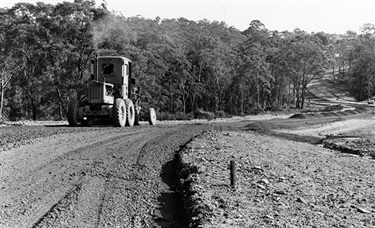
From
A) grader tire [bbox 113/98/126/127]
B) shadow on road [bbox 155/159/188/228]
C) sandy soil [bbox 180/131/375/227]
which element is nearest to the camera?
sandy soil [bbox 180/131/375/227]

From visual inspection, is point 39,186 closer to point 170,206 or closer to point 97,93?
point 170,206

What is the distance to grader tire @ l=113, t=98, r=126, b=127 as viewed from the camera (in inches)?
826

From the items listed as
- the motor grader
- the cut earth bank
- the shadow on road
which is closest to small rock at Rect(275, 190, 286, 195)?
the cut earth bank

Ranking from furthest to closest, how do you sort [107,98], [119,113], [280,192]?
[107,98] → [119,113] → [280,192]

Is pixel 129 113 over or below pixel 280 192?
over

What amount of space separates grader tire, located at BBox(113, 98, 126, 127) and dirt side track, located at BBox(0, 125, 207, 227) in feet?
19.5

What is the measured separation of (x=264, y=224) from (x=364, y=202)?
272 centimetres

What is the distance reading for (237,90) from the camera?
64.1 metres

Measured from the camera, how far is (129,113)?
2258cm

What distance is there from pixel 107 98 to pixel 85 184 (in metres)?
12.8

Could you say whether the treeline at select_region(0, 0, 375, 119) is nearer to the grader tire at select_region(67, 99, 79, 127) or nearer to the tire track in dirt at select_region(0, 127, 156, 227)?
the grader tire at select_region(67, 99, 79, 127)

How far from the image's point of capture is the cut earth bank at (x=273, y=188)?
22.6 feet

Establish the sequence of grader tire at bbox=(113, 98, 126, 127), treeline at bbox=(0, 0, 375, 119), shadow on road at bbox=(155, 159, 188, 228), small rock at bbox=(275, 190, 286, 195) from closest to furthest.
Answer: shadow on road at bbox=(155, 159, 188, 228)
small rock at bbox=(275, 190, 286, 195)
grader tire at bbox=(113, 98, 126, 127)
treeline at bbox=(0, 0, 375, 119)

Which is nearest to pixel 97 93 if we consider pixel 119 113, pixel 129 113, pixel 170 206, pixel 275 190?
pixel 119 113
